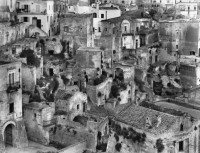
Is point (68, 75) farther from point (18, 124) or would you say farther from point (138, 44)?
point (138, 44)

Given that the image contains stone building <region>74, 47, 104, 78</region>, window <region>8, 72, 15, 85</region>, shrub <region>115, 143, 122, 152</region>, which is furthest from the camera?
stone building <region>74, 47, 104, 78</region>

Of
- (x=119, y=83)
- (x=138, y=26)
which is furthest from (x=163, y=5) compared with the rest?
(x=119, y=83)

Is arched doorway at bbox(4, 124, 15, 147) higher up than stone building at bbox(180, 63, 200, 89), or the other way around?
stone building at bbox(180, 63, 200, 89)

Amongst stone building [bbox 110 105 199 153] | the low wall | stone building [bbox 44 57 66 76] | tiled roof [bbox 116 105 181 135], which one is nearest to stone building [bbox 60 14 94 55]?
→ stone building [bbox 44 57 66 76]

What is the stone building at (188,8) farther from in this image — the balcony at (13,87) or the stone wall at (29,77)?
the balcony at (13,87)

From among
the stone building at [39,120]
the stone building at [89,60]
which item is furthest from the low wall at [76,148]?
the stone building at [89,60]

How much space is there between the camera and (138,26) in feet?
228

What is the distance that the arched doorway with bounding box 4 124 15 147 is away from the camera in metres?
44.2

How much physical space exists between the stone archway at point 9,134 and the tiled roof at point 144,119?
1252 cm

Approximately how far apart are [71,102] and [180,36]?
2837 centimetres

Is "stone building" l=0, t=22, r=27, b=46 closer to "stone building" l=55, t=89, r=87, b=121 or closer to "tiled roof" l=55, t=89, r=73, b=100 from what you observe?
"tiled roof" l=55, t=89, r=73, b=100

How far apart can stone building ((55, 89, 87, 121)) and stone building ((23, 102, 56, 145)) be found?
1.27m

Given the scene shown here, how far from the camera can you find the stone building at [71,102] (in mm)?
46100

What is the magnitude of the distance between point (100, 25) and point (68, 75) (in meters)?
16.1
